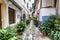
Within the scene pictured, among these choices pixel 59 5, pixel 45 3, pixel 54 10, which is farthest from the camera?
pixel 45 3

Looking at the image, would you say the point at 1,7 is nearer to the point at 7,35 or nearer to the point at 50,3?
the point at 7,35

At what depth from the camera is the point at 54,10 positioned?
44.0 feet

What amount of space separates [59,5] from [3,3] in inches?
206

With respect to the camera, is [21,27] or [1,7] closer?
[1,7]

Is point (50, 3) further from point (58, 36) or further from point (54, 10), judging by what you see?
point (58, 36)

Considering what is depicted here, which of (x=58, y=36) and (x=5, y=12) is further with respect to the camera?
(x=5, y=12)

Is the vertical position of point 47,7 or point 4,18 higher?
point 47,7

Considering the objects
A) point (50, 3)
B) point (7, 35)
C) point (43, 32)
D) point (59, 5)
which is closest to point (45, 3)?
point (50, 3)

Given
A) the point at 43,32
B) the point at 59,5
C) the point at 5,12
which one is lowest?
the point at 43,32

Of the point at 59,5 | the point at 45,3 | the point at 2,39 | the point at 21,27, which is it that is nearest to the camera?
the point at 2,39

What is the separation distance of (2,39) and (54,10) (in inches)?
343

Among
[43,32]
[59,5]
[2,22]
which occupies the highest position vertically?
[59,5]

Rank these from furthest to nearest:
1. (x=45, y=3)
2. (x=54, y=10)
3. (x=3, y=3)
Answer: (x=45, y=3) < (x=54, y=10) < (x=3, y=3)

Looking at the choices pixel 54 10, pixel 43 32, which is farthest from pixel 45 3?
pixel 43 32
